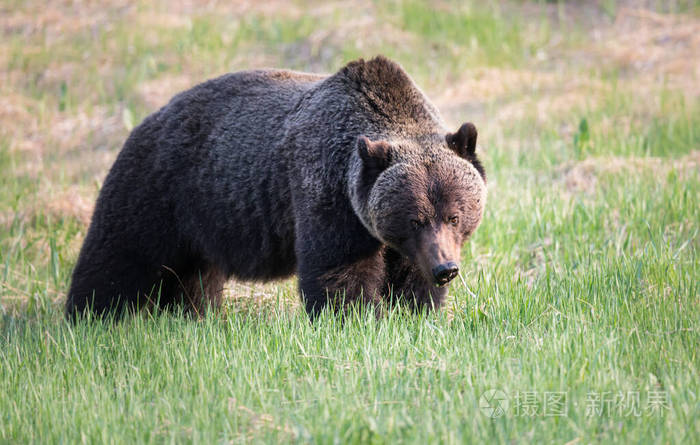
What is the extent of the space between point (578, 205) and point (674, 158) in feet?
7.75

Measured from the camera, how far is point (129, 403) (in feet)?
13.3

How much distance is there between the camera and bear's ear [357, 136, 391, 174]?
16.1ft

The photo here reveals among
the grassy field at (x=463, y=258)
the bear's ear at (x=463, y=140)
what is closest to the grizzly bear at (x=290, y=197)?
the bear's ear at (x=463, y=140)

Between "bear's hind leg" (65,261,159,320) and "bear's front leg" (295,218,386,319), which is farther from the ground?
"bear's front leg" (295,218,386,319)

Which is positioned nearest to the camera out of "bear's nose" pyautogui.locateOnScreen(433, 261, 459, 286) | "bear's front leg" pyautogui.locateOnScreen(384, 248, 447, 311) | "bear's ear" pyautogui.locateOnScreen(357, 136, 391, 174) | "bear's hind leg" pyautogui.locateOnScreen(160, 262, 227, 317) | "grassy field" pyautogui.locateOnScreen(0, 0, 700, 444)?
"grassy field" pyautogui.locateOnScreen(0, 0, 700, 444)

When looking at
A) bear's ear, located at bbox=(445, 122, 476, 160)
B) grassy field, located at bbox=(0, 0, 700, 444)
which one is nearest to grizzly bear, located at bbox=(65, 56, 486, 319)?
bear's ear, located at bbox=(445, 122, 476, 160)

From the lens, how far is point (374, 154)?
16.2ft

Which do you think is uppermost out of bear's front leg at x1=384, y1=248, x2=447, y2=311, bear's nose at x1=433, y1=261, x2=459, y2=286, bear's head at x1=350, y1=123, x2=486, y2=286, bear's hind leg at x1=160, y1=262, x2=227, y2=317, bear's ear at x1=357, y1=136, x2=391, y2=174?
bear's ear at x1=357, y1=136, x2=391, y2=174

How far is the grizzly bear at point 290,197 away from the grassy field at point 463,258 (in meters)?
0.35

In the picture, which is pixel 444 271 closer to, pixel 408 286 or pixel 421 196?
pixel 421 196

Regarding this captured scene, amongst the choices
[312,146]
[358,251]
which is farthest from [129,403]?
[312,146]

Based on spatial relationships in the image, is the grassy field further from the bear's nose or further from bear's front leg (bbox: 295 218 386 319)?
the bear's nose

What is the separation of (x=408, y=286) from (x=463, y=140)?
1.02 meters

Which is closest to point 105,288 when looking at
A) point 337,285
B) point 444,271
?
point 337,285
